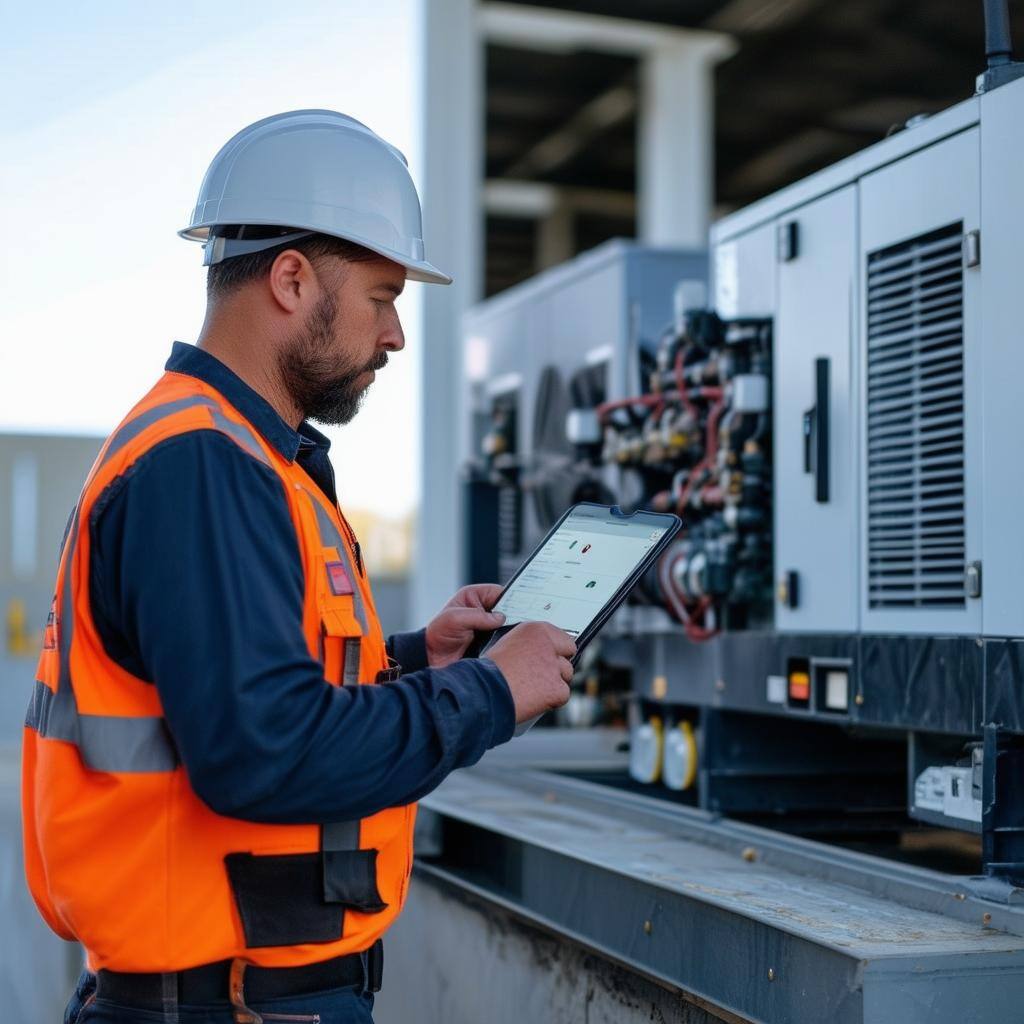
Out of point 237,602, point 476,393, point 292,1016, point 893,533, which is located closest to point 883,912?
point 893,533

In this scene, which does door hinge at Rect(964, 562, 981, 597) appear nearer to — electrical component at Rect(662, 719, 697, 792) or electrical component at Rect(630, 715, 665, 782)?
electrical component at Rect(662, 719, 697, 792)

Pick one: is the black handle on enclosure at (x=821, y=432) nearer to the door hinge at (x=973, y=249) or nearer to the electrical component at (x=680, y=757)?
the door hinge at (x=973, y=249)

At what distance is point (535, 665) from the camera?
200cm

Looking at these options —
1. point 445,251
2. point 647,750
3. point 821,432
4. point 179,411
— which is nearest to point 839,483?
point 821,432

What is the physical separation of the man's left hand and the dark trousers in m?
0.51

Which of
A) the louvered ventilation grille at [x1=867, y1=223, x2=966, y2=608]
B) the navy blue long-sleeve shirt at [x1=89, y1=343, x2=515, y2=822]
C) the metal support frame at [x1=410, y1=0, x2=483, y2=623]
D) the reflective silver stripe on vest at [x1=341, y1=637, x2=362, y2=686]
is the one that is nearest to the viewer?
the navy blue long-sleeve shirt at [x1=89, y1=343, x2=515, y2=822]

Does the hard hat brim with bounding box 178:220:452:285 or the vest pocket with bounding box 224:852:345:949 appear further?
the hard hat brim with bounding box 178:220:452:285

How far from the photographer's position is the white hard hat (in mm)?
2049

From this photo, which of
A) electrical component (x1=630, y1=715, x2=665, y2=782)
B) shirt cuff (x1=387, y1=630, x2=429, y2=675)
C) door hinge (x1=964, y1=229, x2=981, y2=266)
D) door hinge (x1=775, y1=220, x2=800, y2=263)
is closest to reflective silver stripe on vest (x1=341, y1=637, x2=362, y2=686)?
shirt cuff (x1=387, y1=630, x2=429, y2=675)

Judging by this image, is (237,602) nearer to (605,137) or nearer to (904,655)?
(904,655)

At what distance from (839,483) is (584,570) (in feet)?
4.79

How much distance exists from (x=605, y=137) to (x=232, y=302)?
16.3 m

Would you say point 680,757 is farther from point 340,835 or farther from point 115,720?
point 115,720

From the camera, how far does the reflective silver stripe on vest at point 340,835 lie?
6.38 feet
